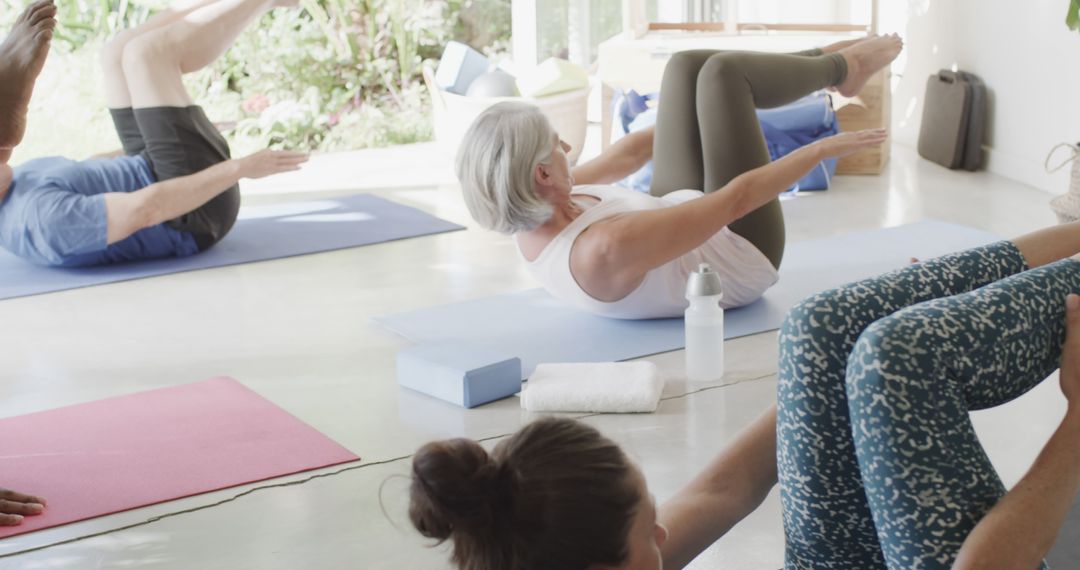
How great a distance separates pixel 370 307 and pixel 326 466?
1230 mm

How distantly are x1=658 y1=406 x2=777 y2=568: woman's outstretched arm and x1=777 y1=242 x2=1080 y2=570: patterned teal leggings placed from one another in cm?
8

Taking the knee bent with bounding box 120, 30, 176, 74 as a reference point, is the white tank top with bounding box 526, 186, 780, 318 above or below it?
below

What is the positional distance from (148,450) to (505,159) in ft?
3.28

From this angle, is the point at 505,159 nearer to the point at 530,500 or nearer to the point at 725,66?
the point at 725,66

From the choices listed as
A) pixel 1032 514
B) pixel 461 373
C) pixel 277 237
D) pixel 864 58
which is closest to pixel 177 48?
pixel 277 237

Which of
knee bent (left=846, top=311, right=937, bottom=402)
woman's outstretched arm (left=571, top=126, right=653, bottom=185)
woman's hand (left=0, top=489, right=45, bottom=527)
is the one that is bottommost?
woman's hand (left=0, top=489, right=45, bottom=527)

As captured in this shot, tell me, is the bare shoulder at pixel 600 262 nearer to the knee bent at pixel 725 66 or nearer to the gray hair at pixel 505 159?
the gray hair at pixel 505 159

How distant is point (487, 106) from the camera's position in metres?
5.79

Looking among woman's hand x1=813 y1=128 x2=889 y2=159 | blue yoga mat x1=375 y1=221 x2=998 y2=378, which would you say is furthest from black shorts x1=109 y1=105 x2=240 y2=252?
woman's hand x1=813 y1=128 x2=889 y2=159

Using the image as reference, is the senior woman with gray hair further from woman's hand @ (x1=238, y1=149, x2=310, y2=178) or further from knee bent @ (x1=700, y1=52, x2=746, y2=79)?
woman's hand @ (x1=238, y1=149, x2=310, y2=178)

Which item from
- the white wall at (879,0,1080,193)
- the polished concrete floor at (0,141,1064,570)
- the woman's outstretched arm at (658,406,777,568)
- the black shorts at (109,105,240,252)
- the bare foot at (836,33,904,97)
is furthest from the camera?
the white wall at (879,0,1080,193)

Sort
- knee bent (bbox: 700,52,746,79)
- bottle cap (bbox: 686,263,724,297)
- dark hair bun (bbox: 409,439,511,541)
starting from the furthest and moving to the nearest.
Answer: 1. knee bent (bbox: 700,52,746,79)
2. bottle cap (bbox: 686,263,724,297)
3. dark hair bun (bbox: 409,439,511,541)

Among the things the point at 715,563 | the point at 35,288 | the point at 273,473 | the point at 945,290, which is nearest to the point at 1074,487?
the point at 945,290

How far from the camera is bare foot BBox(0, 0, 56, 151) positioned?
2105 mm
